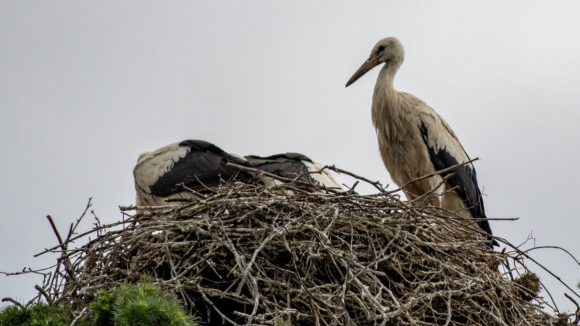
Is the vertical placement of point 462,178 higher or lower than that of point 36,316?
higher

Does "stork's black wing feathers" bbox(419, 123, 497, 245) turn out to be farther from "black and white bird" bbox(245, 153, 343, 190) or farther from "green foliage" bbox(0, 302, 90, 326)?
"green foliage" bbox(0, 302, 90, 326)

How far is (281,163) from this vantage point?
7.53m

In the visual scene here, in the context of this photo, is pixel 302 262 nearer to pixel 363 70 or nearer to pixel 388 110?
pixel 388 110

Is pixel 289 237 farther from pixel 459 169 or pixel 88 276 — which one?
pixel 459 169

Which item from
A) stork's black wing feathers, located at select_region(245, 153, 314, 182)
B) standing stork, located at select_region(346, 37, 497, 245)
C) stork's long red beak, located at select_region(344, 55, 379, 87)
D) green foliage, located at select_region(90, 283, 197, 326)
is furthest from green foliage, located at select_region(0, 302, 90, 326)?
stork's long red beak, located at select_region(344, 55, 379, 87)

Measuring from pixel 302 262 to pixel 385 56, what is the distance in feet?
13.4

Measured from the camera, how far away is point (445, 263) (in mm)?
5352

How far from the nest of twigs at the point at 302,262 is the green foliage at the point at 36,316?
0.39 m

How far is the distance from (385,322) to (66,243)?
2090mm

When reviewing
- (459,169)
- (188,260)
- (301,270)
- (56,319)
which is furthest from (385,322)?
(459,169)

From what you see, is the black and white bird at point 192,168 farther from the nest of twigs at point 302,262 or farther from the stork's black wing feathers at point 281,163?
the nest of twigs at point 302,262

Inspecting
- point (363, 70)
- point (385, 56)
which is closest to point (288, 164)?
point (363, 70)

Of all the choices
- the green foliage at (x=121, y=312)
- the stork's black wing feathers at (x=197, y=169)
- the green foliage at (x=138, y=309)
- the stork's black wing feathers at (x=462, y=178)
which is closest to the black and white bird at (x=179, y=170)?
the stork's black wing feathers at (x=197, y=169)

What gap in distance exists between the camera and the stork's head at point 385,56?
868 centimetres
